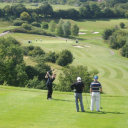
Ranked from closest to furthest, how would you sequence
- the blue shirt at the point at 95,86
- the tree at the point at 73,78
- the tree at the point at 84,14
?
the blue shirt at the point at 95,86, the tree at the point at 73,78, the tree at the point at 84,14

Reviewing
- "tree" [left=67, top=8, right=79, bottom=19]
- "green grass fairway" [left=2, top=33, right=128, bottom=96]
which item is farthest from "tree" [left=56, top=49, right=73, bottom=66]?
"tree" [left=67, top=8, right=79, bottom=19]

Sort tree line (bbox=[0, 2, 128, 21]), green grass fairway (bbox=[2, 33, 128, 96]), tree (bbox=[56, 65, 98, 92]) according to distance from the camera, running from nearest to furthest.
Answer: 1. tree (bbox=[56, 65, 98, 92])
2. green grass fairway (bbox=[2, 33, 128, 96])
3. tree line (bbox=[0, 2, 128, 21])

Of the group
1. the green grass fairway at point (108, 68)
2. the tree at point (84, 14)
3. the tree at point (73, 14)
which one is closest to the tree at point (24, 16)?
the tree at point (73, 14)

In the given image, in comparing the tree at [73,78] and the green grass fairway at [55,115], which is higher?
the tree at [73,78]

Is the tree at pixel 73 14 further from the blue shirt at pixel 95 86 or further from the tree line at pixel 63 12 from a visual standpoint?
the blue shirt at pixel 95 86

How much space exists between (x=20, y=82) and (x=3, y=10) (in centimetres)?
12973

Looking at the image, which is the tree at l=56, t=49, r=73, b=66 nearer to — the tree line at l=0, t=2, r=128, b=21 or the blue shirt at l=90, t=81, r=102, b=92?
the blue shirt at l=90, t=81, r=102, b=92

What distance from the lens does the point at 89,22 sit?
167m

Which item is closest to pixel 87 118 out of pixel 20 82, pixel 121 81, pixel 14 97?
pixel 14 97

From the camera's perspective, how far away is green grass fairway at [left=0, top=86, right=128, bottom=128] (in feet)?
34.2

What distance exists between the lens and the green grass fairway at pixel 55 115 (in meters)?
10.4

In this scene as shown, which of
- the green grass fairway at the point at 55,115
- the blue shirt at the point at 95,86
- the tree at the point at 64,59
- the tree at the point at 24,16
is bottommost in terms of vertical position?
the green grass fairway at the point at 55,115

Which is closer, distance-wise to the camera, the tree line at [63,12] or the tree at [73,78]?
the tree at [73,78]

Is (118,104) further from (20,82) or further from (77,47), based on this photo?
(77,47)
